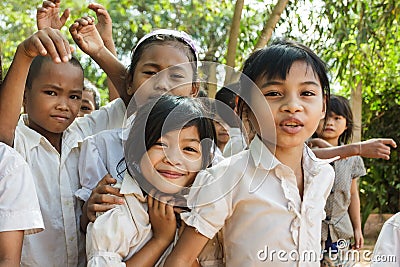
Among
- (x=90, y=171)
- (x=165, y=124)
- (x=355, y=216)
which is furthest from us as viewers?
(x=355, y=216)

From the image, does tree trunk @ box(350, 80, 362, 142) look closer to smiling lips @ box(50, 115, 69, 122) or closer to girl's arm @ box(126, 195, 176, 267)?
smiling lips @ box(50, 115, 69, 122)

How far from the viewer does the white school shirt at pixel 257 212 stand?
1890 mm

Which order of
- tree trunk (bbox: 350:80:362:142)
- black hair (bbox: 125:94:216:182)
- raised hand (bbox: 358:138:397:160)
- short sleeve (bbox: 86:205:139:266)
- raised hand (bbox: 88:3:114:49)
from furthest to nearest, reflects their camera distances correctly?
tree trunk (bbox: 350:80:362:142) < raised hand (bbox: 88:3:114:49) < raised hand (bbox: 358:138:397:160) < black hair (bbox: 125:94:216:182) < short sleeve (bbox: 86:205:139:266)

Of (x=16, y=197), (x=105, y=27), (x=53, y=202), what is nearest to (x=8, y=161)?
(x=16, y=197)

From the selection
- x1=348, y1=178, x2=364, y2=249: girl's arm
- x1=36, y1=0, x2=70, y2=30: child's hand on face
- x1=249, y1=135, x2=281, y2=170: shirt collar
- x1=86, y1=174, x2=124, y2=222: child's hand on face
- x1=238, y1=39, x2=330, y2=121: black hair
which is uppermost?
x1=36, y1=0, x2=70, y2=30: child's hand on face

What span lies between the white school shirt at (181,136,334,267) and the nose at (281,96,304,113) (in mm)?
178

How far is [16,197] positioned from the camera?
1838 mm

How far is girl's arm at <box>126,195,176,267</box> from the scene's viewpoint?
1.90 meters

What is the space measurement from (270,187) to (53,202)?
791 millimetres

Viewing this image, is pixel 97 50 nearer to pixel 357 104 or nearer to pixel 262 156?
pixel 262 156

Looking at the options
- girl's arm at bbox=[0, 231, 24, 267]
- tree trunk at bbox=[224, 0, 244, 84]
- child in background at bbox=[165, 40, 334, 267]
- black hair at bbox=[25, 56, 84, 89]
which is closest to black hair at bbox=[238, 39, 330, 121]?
child in background at bbox=[165, 40, 334, 267]

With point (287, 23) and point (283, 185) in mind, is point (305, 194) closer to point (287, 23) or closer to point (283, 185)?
point (283, 185)

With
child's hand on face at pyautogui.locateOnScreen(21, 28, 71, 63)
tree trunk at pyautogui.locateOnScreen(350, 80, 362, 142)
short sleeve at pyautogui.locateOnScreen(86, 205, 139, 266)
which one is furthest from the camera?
tree trunk at pyautogui.locateOnScreen(350, 80, 362, 142)

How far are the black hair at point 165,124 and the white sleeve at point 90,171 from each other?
0.16m
